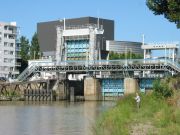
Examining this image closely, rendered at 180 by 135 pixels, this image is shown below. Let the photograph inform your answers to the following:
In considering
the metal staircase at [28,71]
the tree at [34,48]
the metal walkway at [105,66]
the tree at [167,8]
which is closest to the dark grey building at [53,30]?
the tree at [34,48]

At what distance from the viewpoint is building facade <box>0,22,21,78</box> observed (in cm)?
14012

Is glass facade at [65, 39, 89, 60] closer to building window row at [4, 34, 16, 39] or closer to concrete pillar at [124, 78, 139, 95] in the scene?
building window row at [4, 34, 16, 39]

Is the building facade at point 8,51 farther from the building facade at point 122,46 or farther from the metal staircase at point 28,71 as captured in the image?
the building facade at point 122,46

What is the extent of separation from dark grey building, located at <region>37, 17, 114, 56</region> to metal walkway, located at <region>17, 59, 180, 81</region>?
5629 cm

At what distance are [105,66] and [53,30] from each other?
78.7 m

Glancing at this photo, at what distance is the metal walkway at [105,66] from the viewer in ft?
359

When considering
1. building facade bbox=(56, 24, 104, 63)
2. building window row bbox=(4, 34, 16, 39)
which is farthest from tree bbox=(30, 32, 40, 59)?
building facade bbox=(56, 24, 104, 63)

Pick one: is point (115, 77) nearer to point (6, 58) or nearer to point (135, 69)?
point (135, 69)

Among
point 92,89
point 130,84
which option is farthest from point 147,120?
point 92,89

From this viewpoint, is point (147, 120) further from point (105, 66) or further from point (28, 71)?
point (28, 71)

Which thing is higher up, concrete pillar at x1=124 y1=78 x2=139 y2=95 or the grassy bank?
concrete pillar at x1=124 y1=78 x2=139 y2=95

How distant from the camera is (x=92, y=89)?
11581 centimetres

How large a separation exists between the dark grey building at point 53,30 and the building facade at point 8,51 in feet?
120

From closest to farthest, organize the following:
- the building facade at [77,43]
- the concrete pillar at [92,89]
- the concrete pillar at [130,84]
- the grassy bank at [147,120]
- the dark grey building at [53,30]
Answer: the grassy bank at [147,120], the concrete pillar at [130,84], the concrete pillar at [92,89], the building facade at [77,43], the dark grey building at [53,30]
